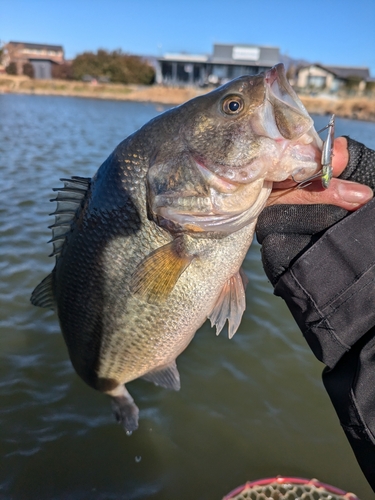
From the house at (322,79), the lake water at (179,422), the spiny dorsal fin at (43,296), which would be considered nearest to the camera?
the spiny dorsal fin at (43,296)

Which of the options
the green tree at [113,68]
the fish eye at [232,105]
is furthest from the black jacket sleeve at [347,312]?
the green tree at [113,68]

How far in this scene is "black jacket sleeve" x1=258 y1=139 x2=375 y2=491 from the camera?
155 centimetres

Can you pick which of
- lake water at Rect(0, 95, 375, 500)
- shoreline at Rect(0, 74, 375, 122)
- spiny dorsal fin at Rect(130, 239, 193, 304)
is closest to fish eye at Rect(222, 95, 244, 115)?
spiny dorsal fin at Rect(130, 239, 193, 304)

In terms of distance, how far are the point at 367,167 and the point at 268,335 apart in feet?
9.73

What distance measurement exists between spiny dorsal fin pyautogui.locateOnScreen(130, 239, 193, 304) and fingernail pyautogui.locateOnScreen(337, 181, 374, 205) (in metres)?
0.77

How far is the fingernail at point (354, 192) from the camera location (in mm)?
1604

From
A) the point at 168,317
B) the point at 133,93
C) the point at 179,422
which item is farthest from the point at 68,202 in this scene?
the point at 133,93

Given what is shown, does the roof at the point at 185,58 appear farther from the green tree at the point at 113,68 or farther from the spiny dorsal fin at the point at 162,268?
the spiny dorsal fin at the point at 162,268

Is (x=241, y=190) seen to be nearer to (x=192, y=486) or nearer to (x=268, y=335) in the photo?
(x=192, y=486)

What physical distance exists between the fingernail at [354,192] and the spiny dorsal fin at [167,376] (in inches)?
59.1

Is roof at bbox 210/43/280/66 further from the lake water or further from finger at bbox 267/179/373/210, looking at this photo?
finger at bbox 267/179/373/210

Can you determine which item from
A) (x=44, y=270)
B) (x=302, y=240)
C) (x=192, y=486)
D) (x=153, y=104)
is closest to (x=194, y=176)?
(x=302, y=240)

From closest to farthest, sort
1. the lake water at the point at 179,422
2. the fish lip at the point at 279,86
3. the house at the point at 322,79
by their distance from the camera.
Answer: the fish lip at the point at 279,86 < the lake water at the point at 179,422 < the house at the point at 322,79

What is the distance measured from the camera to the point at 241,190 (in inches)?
66.3
